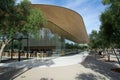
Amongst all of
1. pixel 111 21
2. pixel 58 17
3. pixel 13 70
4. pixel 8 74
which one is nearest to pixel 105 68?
pixel 111 21

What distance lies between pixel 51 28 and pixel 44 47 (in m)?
5.97

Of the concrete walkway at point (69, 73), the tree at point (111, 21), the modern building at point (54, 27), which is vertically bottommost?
the concrete walkway at point (69, 73)

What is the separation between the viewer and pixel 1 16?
9836 mm

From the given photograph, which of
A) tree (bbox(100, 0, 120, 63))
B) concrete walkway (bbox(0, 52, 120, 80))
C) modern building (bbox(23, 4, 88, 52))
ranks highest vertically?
modern building (bbox(23, 4, 88, 52))

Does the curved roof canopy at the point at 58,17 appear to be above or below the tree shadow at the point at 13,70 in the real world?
above

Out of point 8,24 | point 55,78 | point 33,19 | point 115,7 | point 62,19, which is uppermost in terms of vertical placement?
point 62,19

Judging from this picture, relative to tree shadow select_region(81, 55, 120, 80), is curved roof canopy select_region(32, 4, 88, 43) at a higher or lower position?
higher

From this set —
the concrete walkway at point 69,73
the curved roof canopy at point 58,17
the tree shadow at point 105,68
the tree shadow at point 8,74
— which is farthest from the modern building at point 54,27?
the tree shadow at point 8,74

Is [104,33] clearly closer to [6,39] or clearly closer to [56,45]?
[6,39]

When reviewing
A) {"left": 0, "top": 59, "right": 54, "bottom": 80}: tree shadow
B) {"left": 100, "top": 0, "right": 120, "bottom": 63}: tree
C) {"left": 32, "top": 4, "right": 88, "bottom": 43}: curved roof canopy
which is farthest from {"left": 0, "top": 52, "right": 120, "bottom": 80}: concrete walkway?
{"left": 32, "top": 4, "right": 88, "bottom": 43}: curved roof canopy

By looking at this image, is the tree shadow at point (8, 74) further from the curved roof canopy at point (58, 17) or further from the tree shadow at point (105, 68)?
the curved roof canopy at point (58, 17)

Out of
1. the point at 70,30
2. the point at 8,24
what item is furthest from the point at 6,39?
the point at 70,30

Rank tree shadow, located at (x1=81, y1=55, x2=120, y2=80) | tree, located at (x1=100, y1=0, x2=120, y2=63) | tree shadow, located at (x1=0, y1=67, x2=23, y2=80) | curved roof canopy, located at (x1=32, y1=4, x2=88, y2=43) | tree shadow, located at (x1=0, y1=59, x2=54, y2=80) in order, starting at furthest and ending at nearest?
curved roof canopy, located at (x1=32, y1=4, x2=88, y2=43), tree shadow, located at (x1=81, y1=55, x2=120, y2=80), tree shadow, located at (x1=0, y1=59, x2=54, y2=80), tree shadow, located at (x1=0, y1=67, x2=23, y2=80), tree, located at (x1=100, y1=0, x2=120, y2=63)

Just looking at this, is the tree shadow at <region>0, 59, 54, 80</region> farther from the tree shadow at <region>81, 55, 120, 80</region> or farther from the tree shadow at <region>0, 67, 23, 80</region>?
the tree shadow at <region>81, 55, 120, 80</region>
